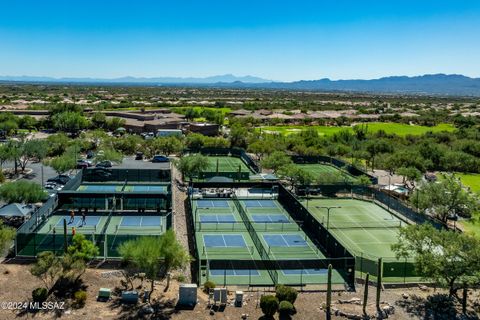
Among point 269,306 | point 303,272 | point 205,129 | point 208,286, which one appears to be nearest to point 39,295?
point 208,286

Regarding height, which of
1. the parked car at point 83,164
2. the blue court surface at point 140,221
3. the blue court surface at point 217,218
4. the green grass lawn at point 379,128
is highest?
the green grass lawn at point 379,128

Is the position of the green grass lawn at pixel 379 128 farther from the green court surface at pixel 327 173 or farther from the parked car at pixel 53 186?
the parked car at pixel 53 186

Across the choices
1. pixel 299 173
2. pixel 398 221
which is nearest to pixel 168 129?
pixel 299 173

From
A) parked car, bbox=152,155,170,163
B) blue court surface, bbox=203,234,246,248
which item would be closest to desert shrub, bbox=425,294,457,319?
blue court surface, bbox=203,234,246,248

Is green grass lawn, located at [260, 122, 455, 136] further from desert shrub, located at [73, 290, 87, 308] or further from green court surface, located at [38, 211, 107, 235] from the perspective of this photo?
desert shrub, located at [73, 290, 87, 308]

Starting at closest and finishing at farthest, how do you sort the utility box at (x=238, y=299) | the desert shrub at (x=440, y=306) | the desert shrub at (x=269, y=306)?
the desert shrub at (x=269, y=306), the utility box at (x=238, y=299), the desert shrub at (x=440, y=306)

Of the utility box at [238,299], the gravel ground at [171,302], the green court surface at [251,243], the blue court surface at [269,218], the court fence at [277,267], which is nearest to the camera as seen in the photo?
the gravel ground at [171,302]

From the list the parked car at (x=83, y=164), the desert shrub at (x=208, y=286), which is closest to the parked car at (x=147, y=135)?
the parked car at (x=83, y=164)
